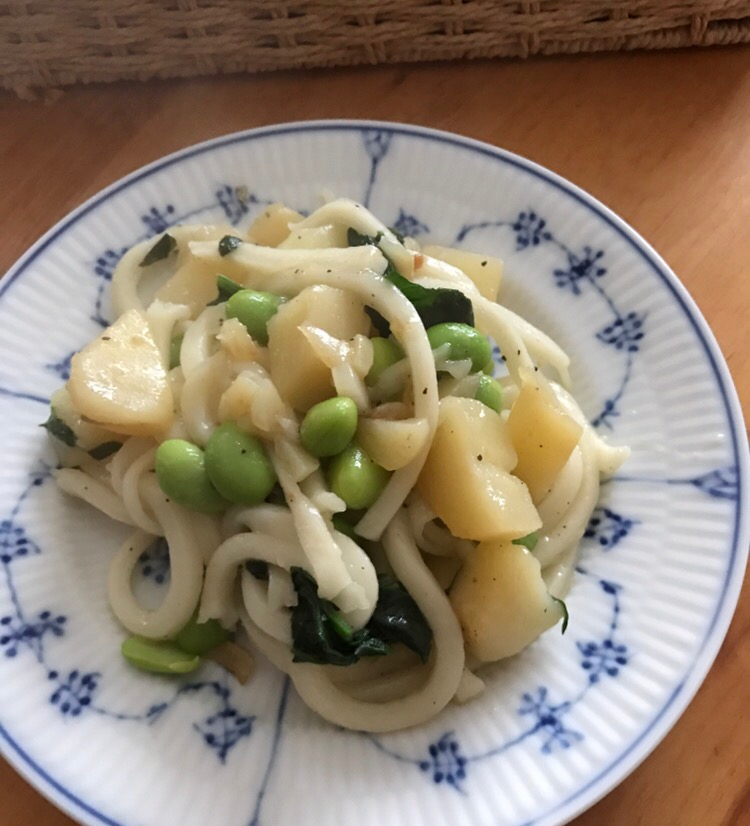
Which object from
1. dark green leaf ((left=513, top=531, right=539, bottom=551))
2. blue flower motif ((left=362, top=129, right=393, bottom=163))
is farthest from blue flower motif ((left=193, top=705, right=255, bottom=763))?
blue flower motif ((left=362, top=129, right=393, bottom=163))

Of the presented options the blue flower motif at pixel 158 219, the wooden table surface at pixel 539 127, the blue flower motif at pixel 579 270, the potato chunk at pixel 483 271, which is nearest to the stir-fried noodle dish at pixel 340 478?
the potato chunk at pixel 483 271

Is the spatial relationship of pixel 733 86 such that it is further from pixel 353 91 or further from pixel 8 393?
pixel 8 393

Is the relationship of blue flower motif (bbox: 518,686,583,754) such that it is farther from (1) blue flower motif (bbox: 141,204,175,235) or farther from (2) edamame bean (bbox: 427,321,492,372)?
(1) blue flower motif (bbox: 141,204,175,235)

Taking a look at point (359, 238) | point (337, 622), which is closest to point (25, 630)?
point (337, 622)

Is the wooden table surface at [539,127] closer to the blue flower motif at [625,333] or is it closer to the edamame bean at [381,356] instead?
the blue flower motif at [625,333]

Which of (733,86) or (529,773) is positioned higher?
(733,86)

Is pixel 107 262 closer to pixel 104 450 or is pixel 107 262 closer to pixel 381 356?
pixel 104 450

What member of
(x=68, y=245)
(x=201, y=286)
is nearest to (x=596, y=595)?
(x=201, y=286)
